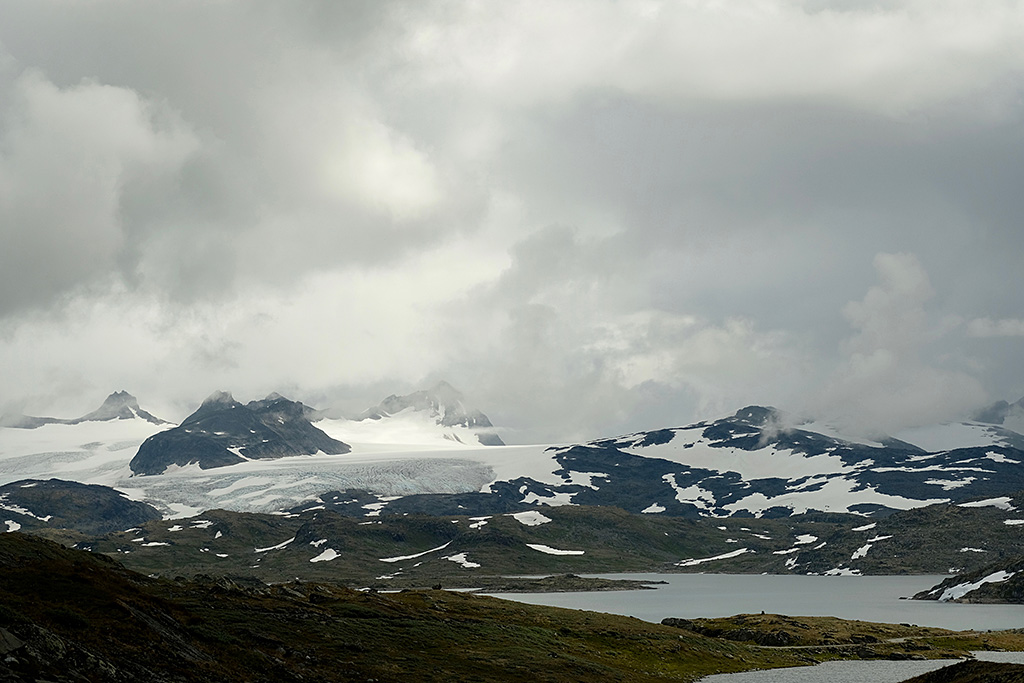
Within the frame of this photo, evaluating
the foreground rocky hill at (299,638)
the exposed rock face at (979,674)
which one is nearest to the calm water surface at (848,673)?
the foreground rocky hill at (299,638)

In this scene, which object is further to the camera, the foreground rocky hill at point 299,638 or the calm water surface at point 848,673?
the calm water surface at point 848,673

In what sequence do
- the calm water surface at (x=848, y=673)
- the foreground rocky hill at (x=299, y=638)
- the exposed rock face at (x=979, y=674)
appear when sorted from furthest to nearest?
the calm water surface at (x=848, y=673) < the foreground rocky hill at (x=299, y=638) < the exposed rock face at (x=979, y=674)

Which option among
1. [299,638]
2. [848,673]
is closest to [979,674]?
[299,638]

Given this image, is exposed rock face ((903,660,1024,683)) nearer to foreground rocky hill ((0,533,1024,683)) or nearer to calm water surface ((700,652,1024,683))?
foreground rocky hill ((0,533,1024,683))

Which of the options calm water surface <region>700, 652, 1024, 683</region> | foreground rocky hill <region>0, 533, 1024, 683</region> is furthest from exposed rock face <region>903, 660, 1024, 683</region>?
calm water surface <region>700, 652, 1024, 683</region>

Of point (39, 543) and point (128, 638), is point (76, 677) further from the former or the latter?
point (39, 543)

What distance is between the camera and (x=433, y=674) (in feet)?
213

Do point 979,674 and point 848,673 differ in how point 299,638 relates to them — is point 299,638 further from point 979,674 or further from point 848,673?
point 848,673

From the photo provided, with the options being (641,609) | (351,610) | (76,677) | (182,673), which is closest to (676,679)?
(351,610)

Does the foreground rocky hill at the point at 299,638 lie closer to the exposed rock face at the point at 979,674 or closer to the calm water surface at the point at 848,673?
the calm water surface at the point at 848,673

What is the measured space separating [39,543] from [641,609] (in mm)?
146141

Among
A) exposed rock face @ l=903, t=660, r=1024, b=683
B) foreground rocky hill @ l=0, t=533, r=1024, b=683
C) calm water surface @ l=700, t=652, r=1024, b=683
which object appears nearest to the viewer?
exposed rock face @ l=903, t=660, r=1024, b=683

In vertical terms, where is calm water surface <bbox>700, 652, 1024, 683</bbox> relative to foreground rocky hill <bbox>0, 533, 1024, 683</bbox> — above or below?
below

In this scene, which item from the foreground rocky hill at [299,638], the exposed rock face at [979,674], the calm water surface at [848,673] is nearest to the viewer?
the exposed rock face at [979,674]
